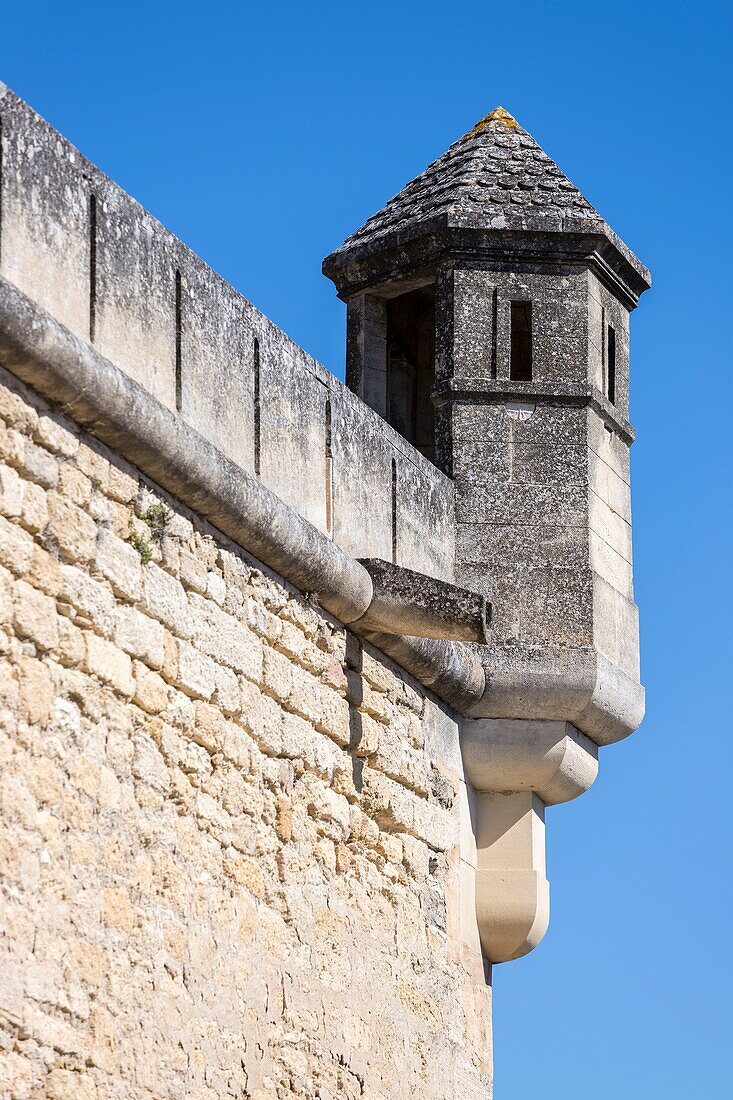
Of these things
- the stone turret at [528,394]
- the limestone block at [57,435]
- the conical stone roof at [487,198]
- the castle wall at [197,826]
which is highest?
the conical stone roof at [487,198]

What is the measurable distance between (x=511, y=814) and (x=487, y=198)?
7.84 feet

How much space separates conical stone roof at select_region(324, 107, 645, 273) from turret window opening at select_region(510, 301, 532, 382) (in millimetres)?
322

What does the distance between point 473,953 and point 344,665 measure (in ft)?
4.44

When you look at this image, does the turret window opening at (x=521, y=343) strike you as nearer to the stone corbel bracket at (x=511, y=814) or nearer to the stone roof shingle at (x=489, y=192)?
the stone roof shingle at (x=489, y=192)

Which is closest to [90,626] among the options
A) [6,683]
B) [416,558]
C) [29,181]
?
[6,683]

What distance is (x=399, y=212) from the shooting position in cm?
779

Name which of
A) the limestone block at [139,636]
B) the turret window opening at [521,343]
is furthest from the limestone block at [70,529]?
the turret window opening at [521,343]

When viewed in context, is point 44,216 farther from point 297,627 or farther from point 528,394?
point 528,394

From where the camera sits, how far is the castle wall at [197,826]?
15.0 feet

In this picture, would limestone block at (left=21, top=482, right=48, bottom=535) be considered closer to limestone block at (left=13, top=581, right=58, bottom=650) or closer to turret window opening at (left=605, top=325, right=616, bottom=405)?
limestone block at (left=13, top=581, right=58, bottom=650)

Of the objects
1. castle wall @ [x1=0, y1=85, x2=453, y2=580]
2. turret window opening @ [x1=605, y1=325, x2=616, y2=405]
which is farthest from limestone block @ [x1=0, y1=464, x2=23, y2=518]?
turret window opening @ [x1=605, y1=325, x2=616, y2=405]

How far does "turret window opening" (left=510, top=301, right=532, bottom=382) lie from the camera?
7535 mm

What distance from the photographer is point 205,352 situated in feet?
18.6

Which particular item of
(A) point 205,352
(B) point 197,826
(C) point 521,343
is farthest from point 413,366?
(B) point 197,826
